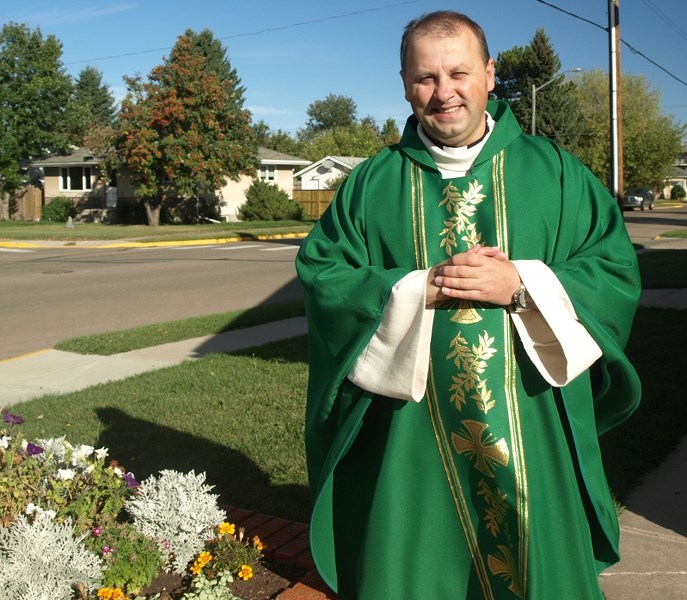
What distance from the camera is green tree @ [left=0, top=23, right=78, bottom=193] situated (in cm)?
3616

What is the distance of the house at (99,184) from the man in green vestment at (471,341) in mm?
35200

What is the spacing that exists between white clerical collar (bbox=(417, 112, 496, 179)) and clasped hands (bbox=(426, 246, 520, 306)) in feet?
1.07

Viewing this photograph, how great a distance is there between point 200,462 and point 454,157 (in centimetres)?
313

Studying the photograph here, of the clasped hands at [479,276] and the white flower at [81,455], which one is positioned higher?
the clasped hands at [479,276]

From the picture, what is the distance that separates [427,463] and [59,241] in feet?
82.4

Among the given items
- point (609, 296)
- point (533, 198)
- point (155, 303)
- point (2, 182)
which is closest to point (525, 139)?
point (533, 198)

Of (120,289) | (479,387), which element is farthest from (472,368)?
(120,289)

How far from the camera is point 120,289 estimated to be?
13938 millimetres

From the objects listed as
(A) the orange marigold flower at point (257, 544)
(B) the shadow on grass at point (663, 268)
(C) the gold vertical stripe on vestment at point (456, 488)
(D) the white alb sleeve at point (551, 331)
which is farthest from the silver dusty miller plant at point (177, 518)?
(B) the shadow on grass at point (663, 268)

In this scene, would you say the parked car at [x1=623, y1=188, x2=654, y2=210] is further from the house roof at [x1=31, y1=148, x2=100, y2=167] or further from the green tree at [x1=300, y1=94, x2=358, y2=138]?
the green tree at [x1=300, y1=94, x2=358, y2=138]

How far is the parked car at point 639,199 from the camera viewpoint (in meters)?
53.3

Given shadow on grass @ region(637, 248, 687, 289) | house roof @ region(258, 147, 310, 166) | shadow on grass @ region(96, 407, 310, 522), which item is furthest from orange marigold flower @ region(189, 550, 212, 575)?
house roof @ region(258, 147, 310, 166)

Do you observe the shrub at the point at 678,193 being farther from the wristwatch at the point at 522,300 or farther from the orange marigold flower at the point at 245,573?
the wristwatch at the point at 522,300

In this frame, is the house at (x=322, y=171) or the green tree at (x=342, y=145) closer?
the house at (x=322, y=171)
